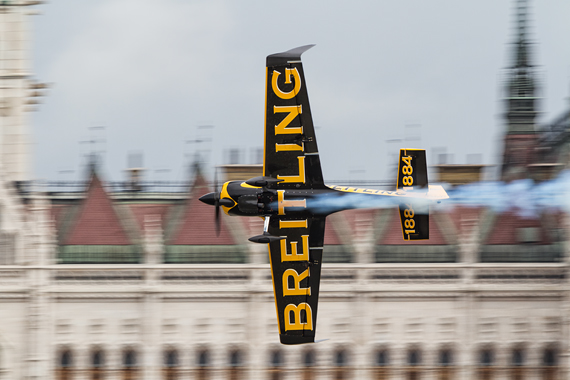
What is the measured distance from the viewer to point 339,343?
6078 centimetres

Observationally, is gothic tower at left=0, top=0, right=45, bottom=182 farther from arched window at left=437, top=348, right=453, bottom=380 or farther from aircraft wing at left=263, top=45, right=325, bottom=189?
aircraft wing at left=263, top=45, right=325, bottom=189

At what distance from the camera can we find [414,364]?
201 feet

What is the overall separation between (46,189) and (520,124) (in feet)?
101

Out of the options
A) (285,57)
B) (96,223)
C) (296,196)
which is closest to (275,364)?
(96,223)

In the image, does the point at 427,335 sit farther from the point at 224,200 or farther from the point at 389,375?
the point at 224,200

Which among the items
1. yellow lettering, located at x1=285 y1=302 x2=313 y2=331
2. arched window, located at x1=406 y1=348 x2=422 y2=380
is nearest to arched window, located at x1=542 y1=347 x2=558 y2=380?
arched window, located at x1=406 y1=348 x2=422 y2=380

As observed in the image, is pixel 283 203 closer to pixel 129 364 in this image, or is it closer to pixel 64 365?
pixel 129 364

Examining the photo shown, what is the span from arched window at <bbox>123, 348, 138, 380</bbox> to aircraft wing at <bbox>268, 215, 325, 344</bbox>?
2419cm

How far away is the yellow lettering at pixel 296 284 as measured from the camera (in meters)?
38.4

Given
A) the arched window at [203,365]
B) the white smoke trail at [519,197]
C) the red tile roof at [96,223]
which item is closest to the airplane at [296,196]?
the white smoke trail at [519,197]

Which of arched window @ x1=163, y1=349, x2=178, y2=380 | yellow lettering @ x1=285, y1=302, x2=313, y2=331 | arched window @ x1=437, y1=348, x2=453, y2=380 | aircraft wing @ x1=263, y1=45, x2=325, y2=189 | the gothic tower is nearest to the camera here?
aircraft wing @ x1=263, y1=45, x2=325, y2=189

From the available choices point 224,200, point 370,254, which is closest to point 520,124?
point 370,254

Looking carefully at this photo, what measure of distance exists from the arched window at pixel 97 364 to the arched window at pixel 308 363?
11.8 meters

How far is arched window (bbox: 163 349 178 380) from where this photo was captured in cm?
6066
